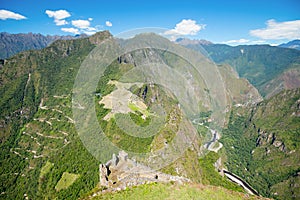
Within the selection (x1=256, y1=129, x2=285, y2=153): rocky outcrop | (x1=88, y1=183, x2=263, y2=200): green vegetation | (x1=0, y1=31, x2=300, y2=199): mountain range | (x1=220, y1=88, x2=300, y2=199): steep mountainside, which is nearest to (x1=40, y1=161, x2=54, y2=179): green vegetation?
(x1=0, y1=31, x2=300, y2=199): mountain range

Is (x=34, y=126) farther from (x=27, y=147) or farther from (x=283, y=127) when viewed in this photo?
(x=283, y=127)

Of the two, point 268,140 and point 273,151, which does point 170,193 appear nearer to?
point 273,151

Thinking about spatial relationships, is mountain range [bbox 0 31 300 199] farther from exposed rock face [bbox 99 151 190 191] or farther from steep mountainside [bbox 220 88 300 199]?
exposed rock face [bbox 99 151 190 191]

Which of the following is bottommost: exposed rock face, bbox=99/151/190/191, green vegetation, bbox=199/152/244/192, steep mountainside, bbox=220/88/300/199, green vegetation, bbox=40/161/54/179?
steep mountainside, bbox=220/88/300/199

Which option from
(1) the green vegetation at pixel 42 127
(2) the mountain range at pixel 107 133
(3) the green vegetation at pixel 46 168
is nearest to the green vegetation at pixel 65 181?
(2) the mountain range at pixel 107 133

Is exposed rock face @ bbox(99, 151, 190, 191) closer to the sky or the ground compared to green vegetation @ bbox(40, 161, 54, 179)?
closer to the sky

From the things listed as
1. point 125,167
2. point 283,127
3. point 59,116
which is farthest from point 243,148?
point 125,167

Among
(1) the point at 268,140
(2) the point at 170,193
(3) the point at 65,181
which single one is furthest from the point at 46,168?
(1) the point at 268,140
